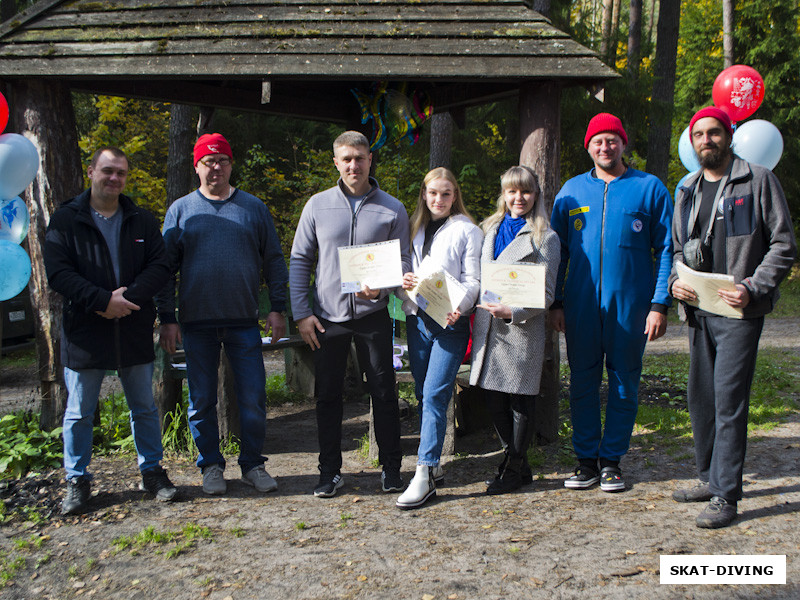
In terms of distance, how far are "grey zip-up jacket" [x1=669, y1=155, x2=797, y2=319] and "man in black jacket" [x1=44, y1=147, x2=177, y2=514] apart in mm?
3321

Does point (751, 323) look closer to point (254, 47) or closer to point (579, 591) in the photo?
point (579, 591)

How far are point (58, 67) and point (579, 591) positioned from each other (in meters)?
5.02

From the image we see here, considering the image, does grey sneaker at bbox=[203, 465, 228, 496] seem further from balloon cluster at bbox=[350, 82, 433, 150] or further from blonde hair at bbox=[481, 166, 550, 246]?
balloon cluster at bbox=[350, 82, 433, 150]

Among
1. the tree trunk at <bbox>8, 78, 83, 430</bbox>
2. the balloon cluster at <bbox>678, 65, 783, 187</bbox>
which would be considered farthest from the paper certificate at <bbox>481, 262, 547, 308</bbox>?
the tree trunk at <bbox>8, 78, 83, 430</bbox>

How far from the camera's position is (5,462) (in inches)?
192

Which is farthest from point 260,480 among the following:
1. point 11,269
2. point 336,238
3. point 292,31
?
point 292,31

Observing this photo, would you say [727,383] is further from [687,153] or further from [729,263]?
[687,153]

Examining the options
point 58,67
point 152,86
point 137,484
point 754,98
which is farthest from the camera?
point 754,98

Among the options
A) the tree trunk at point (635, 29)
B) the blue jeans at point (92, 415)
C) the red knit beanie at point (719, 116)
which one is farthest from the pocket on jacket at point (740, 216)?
the tree trunk at point (635, 29)

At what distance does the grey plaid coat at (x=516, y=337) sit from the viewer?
4281 millimetres

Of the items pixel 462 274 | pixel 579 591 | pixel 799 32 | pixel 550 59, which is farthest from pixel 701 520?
pixel 799 32

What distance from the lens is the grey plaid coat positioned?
14.0 feet

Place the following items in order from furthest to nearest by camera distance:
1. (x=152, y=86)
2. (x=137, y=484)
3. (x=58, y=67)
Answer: (x=152, y=86) < (x=58, y=67) < (x=137, y=484)

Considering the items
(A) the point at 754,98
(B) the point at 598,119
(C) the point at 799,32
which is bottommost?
(B) the point at 598,119
